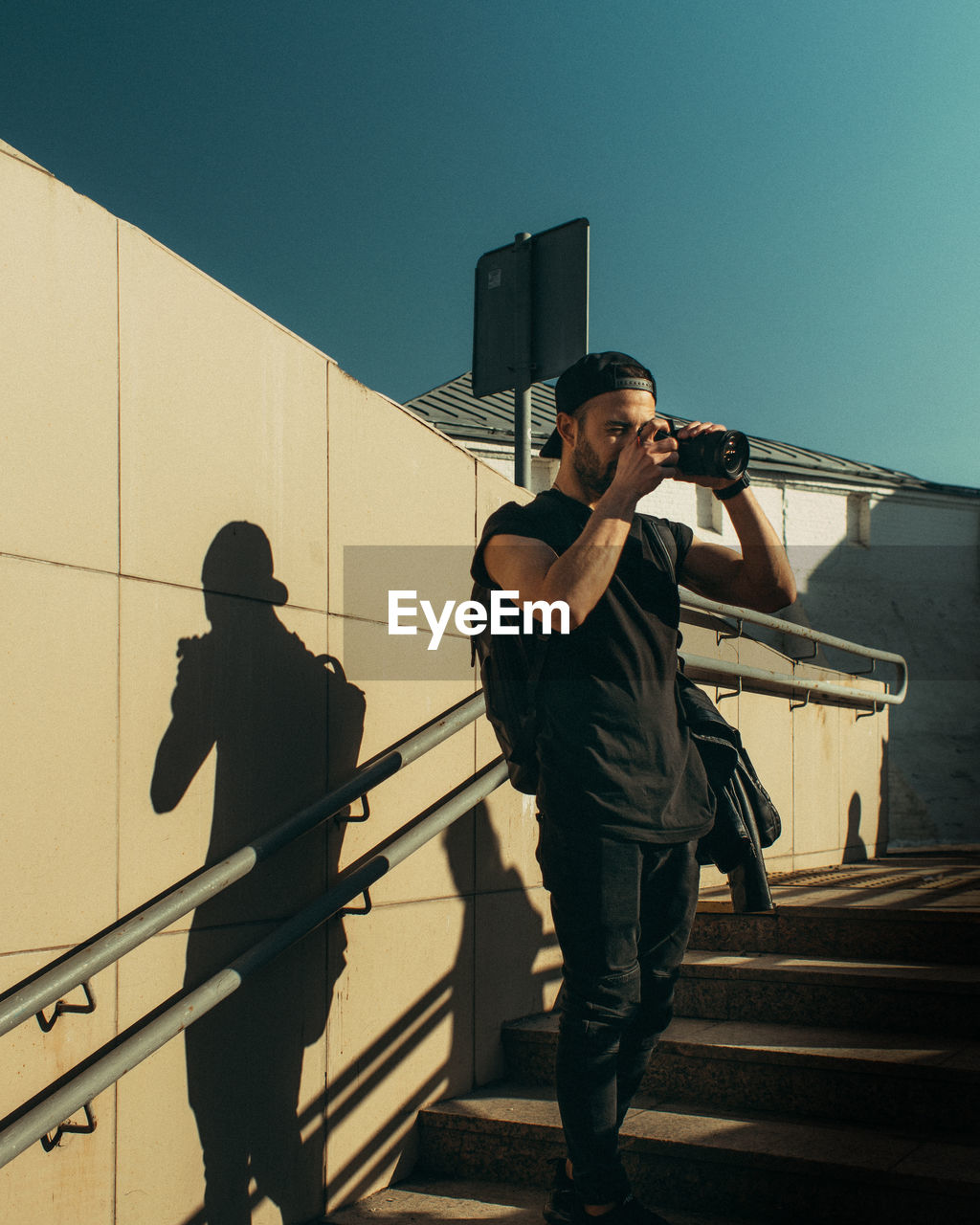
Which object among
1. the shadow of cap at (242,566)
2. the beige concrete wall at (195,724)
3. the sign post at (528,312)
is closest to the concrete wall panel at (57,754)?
the beige concrete wall at (195,724)

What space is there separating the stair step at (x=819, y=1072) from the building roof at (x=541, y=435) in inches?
399

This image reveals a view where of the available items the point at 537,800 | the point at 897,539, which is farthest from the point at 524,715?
the point at 897,539

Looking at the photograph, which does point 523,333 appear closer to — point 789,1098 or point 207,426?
point 207,426

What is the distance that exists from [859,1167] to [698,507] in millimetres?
13335

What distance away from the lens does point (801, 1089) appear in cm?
258

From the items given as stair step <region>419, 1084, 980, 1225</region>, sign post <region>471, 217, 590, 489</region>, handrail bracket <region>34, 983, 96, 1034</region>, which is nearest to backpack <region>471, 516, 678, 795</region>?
handrail bracket <region>34, 983, 96, 1034</region>

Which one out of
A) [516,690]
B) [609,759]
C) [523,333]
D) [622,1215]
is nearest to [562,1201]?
[622,1215]

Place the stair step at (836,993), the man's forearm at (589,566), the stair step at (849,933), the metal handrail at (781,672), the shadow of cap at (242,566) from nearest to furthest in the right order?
1. the man's forearm at (589,566)
2. the shadow of cap at (242,566)
3. the stair step at (836,993)
4. the stair step at (849,933)
5. the metal handrail at (781,672)

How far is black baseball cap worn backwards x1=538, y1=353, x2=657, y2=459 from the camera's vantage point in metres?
2.05

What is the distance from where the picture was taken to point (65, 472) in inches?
71.4

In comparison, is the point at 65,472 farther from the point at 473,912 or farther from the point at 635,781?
the point at 473,912

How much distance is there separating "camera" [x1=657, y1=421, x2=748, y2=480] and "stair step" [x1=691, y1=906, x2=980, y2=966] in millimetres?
1865

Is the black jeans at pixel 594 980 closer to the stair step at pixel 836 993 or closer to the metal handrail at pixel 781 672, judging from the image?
the stair step at pixel 836 993

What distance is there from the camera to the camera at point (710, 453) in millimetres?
1926
